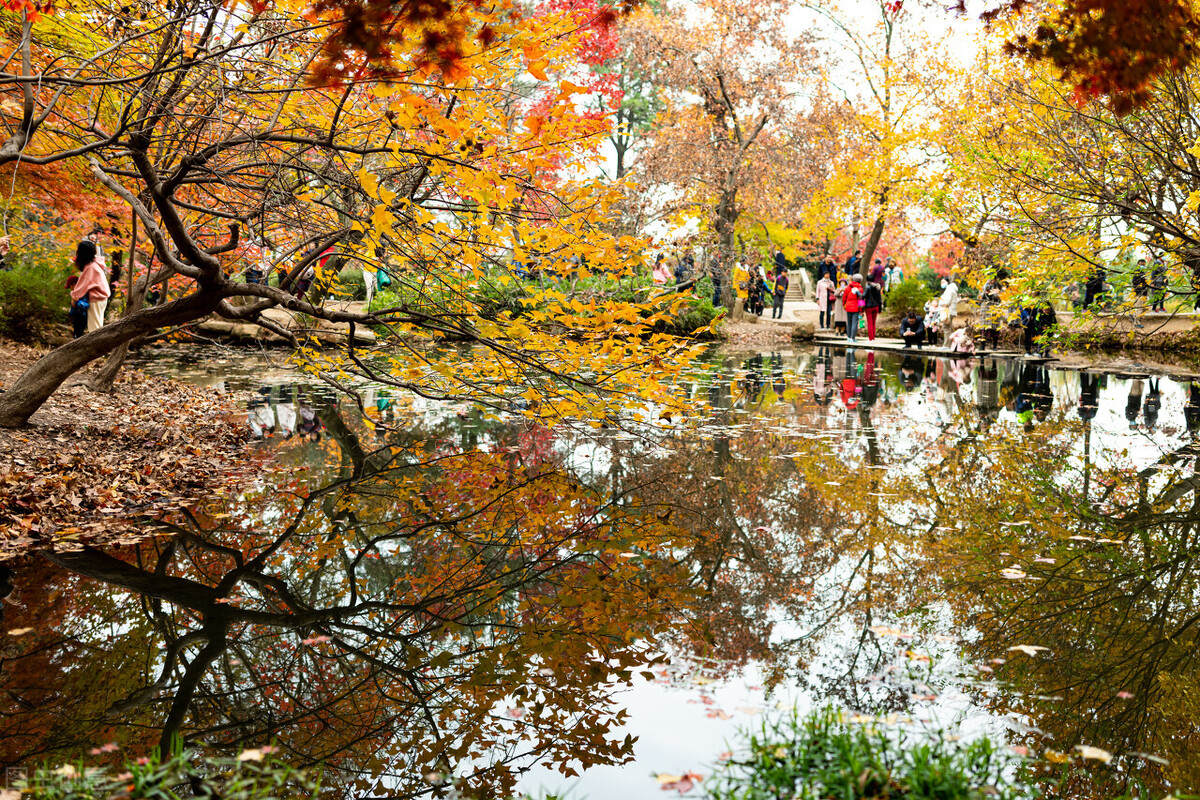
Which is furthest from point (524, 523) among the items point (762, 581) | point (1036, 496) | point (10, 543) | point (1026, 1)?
point (1026, 1)

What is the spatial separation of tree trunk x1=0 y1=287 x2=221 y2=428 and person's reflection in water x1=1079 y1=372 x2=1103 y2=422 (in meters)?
11.1

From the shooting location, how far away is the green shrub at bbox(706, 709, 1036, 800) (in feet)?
9.14

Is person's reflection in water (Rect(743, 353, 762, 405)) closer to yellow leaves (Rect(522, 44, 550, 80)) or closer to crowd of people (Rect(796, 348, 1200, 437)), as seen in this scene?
crowd of people (Rect(796, 348, 1200, 437))

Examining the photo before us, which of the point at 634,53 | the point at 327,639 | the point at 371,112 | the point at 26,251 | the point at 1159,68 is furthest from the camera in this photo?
the point at 634,53

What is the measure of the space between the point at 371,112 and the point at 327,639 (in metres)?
5.49

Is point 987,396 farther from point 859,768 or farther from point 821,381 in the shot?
point 859,768

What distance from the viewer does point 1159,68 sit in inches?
208

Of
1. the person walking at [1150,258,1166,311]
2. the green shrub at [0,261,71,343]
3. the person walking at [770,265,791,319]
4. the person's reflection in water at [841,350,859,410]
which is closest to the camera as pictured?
the person walking at [1150,258,1166,311]

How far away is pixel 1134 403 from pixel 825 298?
46.9 feet

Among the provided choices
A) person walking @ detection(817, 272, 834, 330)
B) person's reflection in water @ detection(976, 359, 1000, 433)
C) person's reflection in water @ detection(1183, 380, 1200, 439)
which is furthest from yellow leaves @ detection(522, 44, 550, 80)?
person walking @ detection(817, 272, 834, 330)

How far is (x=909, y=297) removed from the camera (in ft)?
92.6

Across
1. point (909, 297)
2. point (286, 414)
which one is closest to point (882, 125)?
point (909, 297)

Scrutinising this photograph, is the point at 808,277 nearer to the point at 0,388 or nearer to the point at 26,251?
the point at 26,251

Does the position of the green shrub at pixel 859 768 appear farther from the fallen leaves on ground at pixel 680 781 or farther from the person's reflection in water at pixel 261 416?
the person's reflection in water at pixel 261 416
